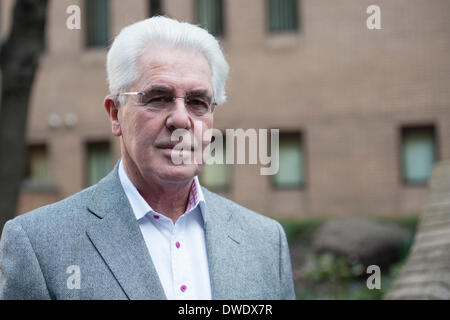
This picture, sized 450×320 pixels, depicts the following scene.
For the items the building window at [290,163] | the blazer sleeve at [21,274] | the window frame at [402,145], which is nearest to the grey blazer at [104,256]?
the blazer sleeve at [21,274]

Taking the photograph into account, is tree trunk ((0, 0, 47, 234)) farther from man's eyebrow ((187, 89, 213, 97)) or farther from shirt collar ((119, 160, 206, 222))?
man's eyebrow ((187, 89, 213, 97))

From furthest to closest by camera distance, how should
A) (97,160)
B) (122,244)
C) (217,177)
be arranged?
(97,160)
(217,177)
(122,244)

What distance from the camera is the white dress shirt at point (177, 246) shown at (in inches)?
90.9

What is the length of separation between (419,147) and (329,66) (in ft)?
9.77

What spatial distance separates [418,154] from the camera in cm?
1608

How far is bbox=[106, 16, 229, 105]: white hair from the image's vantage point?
2371 millimetres

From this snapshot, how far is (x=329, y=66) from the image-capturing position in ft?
53.0

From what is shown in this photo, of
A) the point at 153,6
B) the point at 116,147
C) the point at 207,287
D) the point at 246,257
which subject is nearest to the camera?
the point at 207,287

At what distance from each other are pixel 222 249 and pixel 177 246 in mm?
193

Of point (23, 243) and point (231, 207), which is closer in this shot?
point (23, 243)

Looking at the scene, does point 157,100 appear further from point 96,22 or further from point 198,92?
point 96,22

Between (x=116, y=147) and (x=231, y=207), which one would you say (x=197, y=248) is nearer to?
(x=231, y=207)

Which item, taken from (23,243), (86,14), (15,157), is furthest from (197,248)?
(86,14)

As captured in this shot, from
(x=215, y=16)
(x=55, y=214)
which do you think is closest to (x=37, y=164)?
(x=215, y=16)
